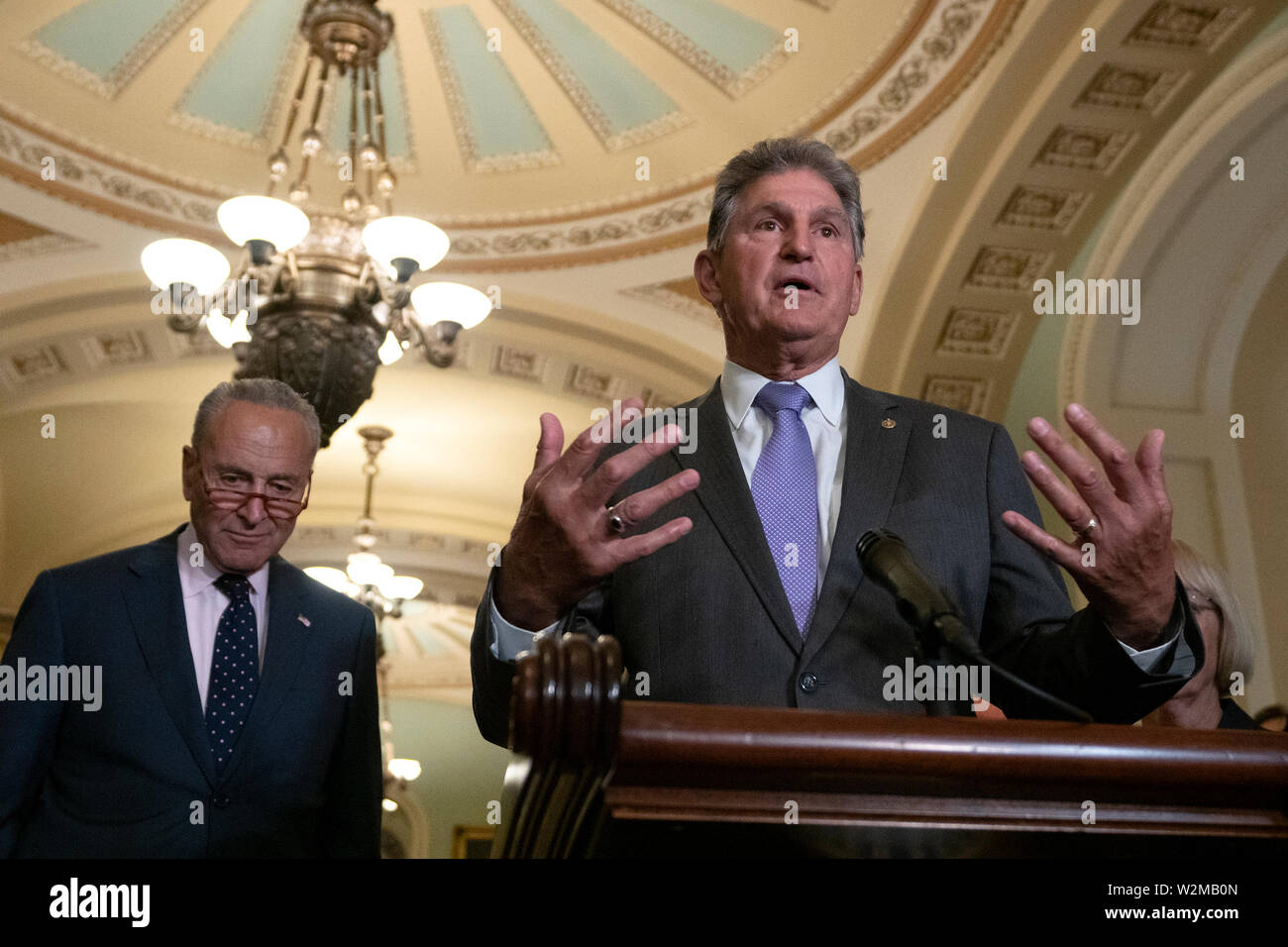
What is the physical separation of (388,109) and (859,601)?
632 centimetres

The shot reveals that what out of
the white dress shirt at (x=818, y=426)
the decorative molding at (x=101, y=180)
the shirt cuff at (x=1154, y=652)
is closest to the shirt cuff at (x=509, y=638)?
the white dress shirt at (x=818, y=426)

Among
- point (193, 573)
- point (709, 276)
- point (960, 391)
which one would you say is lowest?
point (193, 573)

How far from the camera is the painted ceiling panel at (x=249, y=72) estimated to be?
21.6 ft

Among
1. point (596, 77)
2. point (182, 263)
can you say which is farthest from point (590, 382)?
point (182, 263)

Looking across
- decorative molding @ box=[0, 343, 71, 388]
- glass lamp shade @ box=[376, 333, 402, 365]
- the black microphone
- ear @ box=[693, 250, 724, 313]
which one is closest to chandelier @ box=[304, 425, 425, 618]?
decorative molding @ box=[0, 343, 71, 388]

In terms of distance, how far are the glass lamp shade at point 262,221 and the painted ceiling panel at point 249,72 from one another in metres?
2.29

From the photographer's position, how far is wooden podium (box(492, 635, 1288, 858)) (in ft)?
2.99

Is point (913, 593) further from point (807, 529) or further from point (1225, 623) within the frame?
point (1225, 623)

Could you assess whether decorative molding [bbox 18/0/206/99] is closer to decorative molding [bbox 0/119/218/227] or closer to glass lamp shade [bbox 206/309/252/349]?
decorative molding [bbox 0/119/218/227]

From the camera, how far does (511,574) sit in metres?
1.43

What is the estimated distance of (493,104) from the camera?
716 cm

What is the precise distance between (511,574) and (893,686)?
447mm

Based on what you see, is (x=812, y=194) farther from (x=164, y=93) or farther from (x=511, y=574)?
(x=164, y=93)

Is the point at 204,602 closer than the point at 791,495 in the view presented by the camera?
No
